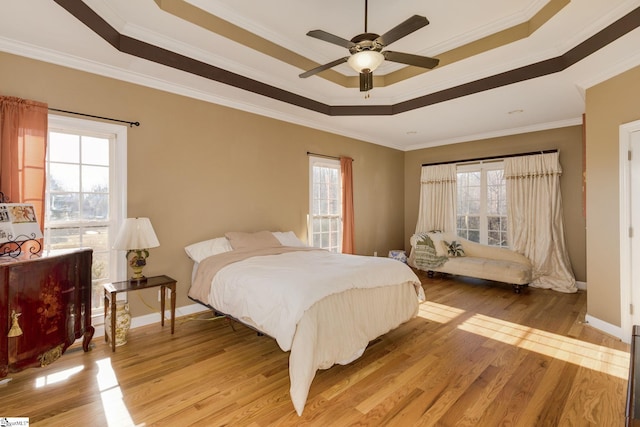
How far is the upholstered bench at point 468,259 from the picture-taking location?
471 centimetres

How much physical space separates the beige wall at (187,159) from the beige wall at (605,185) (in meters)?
3.53

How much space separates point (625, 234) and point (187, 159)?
15.8ft

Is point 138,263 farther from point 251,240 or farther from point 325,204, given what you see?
point 325,204

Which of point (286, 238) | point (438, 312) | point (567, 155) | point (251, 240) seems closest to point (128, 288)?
point (251, 240)

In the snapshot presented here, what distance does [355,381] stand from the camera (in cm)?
230

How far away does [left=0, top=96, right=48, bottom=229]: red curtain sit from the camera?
251cm

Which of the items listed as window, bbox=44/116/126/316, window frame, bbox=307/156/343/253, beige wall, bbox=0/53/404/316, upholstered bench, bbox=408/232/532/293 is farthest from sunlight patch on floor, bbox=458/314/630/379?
window, bbox=44/116/126/316

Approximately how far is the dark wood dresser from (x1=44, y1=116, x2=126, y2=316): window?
23.5 inches

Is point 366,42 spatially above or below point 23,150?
above

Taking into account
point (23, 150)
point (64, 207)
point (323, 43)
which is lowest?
point (64, 207)

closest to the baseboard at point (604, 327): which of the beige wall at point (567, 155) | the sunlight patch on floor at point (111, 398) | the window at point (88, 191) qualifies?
the beige wall at point (567, 155)

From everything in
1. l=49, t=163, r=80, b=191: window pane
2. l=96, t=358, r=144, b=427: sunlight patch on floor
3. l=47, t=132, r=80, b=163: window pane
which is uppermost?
l=47, t=132, r=80, b=163: window pane

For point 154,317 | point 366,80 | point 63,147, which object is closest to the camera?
point 366,80

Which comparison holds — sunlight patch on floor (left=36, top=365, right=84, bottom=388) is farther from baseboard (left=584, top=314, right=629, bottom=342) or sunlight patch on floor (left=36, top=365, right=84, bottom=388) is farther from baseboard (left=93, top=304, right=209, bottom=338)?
baseboard (left=584, top=314, right=629, bottom=342)
